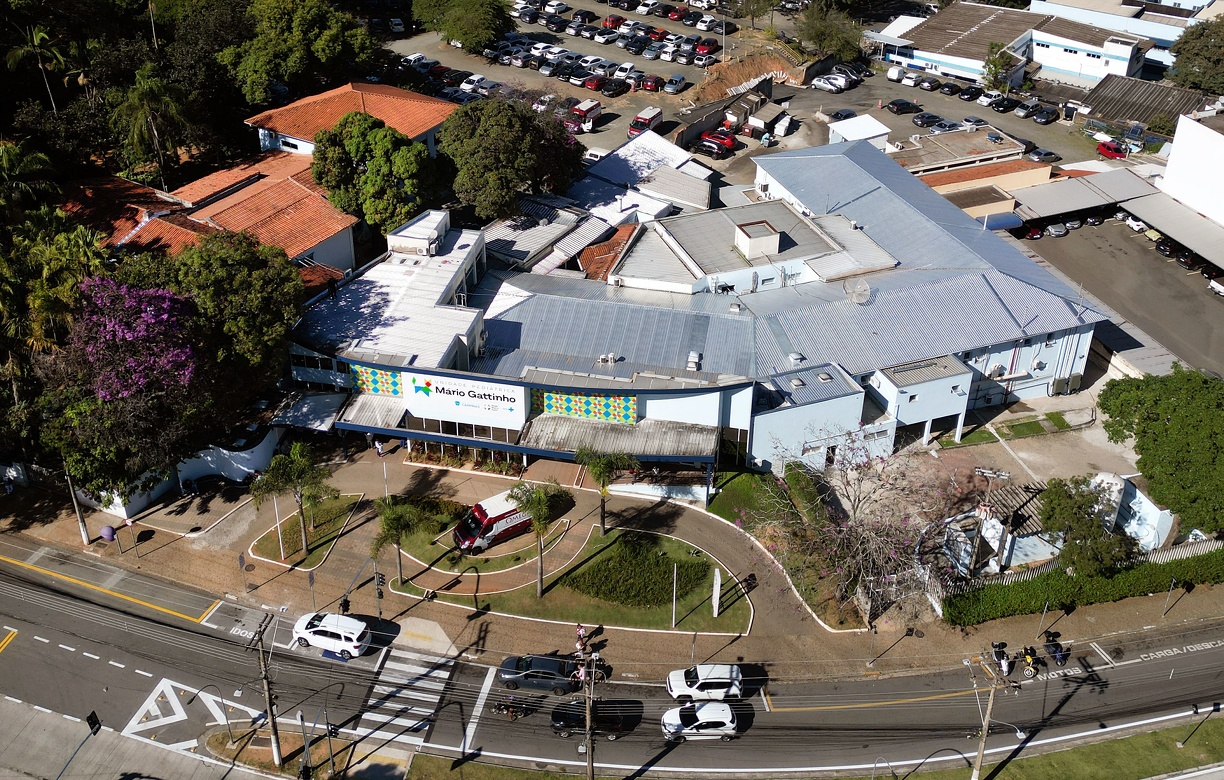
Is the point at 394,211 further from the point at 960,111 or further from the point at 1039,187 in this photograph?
the point at 960,111

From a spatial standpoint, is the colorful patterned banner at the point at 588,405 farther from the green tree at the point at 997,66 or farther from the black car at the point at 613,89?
the green tree at the point at 997,66

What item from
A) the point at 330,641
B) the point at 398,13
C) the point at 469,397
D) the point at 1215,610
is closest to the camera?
the point at 330,641

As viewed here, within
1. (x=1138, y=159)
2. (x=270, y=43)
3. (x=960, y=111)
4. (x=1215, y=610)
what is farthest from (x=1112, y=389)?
(x=270, y=43)

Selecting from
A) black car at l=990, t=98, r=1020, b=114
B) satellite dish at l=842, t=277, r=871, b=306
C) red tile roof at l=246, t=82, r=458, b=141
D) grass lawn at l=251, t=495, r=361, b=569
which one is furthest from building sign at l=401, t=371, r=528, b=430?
black car at l=990, t=98, r=1020, b=114

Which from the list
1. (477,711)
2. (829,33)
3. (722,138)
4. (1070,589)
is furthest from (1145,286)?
(477,711)

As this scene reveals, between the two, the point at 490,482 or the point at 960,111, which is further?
the point at 960,111

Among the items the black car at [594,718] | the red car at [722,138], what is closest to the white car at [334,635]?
the black car at [594,718]
